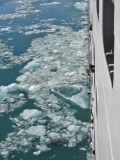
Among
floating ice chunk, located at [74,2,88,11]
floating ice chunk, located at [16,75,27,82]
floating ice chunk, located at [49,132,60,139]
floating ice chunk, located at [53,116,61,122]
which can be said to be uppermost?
floating ice chunk, located at [74,2,88,11]

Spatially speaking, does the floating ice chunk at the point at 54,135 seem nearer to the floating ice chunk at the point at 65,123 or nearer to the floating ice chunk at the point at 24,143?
the floating ice chunk at the point at 65,123

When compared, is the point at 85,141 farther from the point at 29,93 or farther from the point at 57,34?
the point at 57,34

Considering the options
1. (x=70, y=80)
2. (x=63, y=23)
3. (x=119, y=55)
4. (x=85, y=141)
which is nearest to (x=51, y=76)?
(x=70, y=80)

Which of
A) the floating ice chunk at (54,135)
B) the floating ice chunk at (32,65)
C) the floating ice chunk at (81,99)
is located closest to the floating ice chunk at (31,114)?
the floating ice chunk at (54,135)

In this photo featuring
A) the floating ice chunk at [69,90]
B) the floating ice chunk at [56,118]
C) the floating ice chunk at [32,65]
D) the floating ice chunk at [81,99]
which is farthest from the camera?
the floating ice chunk at [32,65]

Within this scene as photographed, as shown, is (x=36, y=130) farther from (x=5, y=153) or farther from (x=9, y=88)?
(x=9, y=88)

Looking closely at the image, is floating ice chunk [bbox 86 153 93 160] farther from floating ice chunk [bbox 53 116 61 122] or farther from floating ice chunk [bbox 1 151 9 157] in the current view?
floating ice chunk [bbox 1 151 9 157]

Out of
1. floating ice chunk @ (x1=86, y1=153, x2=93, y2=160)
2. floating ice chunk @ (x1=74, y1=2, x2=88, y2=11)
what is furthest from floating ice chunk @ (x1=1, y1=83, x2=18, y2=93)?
floating ice chunk @ (x1=74, y1=2, x2=88, y2=11)
